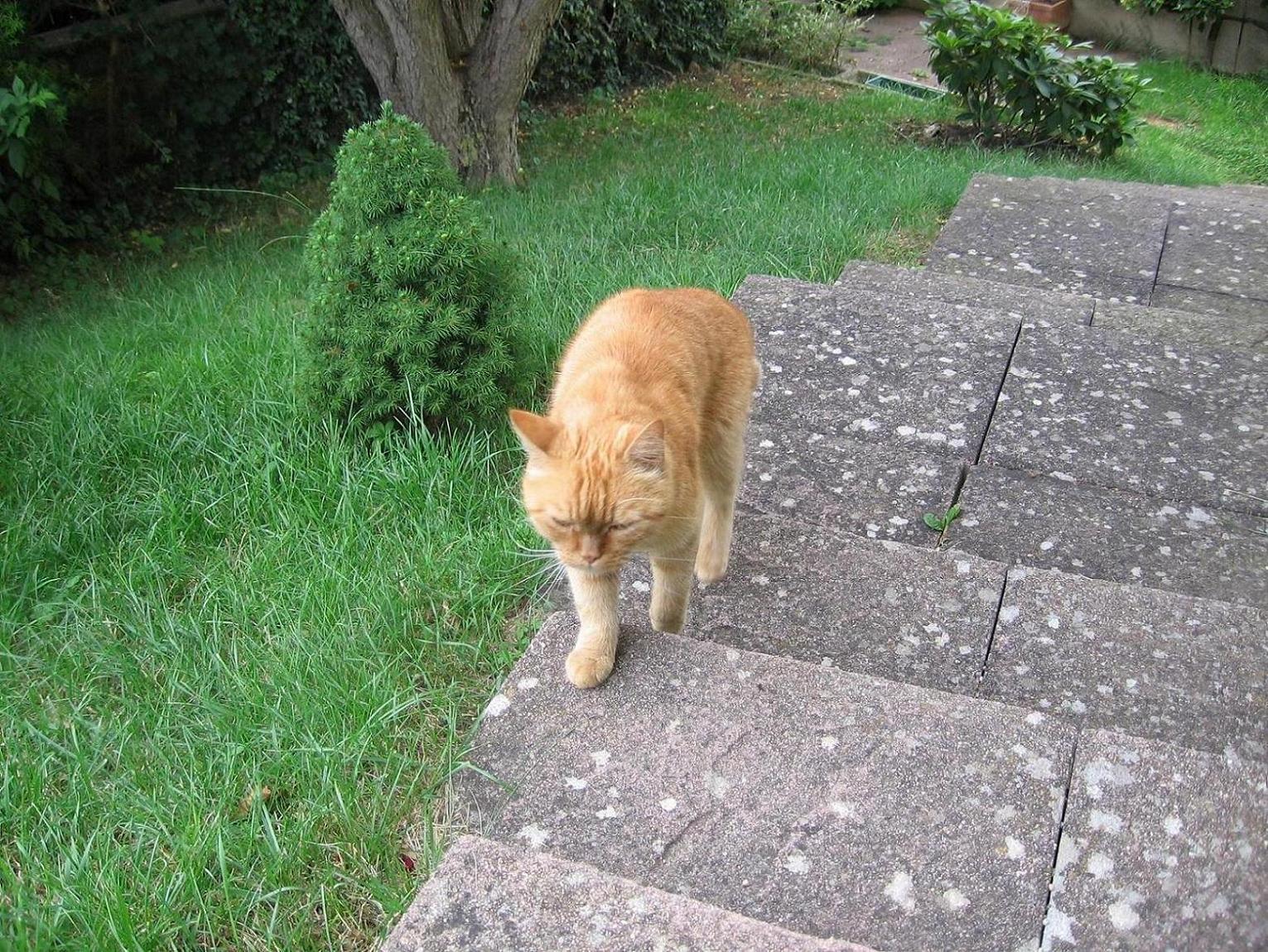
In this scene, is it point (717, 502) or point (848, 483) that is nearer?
point (717, 502)

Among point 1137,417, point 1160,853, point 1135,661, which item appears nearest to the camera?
point 1160,853

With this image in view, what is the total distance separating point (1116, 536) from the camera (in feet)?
10.5

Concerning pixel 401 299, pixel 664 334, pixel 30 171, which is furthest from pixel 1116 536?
pixel 30 171

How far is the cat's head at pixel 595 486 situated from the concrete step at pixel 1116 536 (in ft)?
4.06

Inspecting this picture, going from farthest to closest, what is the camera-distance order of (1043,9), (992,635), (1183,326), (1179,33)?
(1043,9)
(1179,33)
(1183,326)
(992,635)

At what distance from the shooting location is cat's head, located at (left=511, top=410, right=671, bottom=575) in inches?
92.5

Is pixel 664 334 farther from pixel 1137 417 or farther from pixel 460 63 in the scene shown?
pixel 460 63

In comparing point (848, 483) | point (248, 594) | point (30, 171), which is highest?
point (30, 171)

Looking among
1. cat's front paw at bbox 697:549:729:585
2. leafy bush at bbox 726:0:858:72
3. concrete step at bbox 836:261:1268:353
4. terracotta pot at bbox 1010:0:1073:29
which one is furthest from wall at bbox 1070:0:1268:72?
cat's front paw at bbox 697:549:729:585

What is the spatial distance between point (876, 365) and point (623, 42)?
Result: 303 inches

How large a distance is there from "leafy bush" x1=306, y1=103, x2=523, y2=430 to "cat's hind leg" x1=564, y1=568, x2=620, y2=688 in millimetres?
1242

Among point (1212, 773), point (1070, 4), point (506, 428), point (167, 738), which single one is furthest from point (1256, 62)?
point (167, 738)

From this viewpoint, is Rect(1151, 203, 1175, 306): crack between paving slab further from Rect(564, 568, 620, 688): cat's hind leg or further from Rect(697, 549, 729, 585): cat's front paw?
Rect(564, 568, 620, 688): cat's hind leg

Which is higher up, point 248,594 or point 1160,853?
point 1160,853
